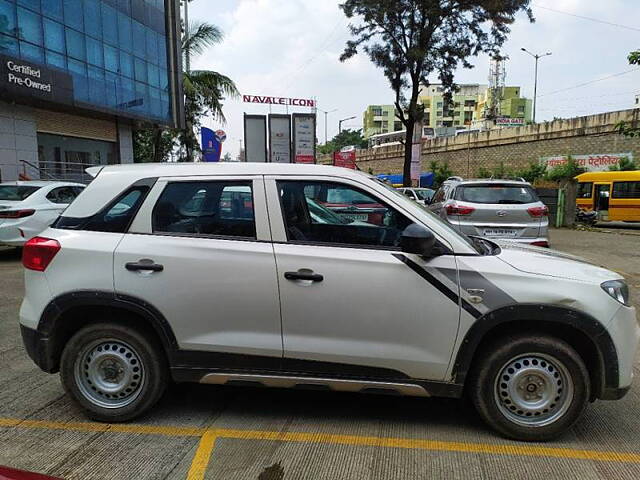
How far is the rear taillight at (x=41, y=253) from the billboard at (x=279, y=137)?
14.7 meters

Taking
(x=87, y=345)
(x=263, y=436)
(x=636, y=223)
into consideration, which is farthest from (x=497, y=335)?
(x=636, y=223)

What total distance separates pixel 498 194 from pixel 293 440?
6.42 m

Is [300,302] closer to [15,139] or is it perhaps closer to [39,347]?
[39,347]

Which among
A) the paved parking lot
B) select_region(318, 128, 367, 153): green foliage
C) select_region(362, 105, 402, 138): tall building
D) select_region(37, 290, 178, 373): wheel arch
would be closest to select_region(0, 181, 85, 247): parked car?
select_region(37, 290, 178, 373): wheel arch

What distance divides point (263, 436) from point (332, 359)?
71 centimetres

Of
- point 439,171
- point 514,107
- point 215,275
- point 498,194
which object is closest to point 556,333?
point 215,275

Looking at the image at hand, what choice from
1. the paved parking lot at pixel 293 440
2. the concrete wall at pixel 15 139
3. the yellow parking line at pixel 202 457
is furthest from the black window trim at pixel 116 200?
the concrete wall at pixel 15 139

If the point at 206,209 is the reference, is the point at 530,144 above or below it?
above

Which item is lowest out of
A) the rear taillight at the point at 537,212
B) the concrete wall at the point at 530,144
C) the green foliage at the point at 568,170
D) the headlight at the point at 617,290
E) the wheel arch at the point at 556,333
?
the wheel arch at the point at 556,333

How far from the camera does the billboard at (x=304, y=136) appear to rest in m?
18.1

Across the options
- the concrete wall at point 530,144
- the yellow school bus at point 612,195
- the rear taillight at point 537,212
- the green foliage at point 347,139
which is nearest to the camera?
the rear taillight at point 537,212

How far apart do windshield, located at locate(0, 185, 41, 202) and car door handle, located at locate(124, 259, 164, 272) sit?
7.91 meters

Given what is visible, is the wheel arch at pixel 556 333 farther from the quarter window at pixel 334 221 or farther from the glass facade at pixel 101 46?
the glass facade at pixel 101 46

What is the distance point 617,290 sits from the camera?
10.5 feet
